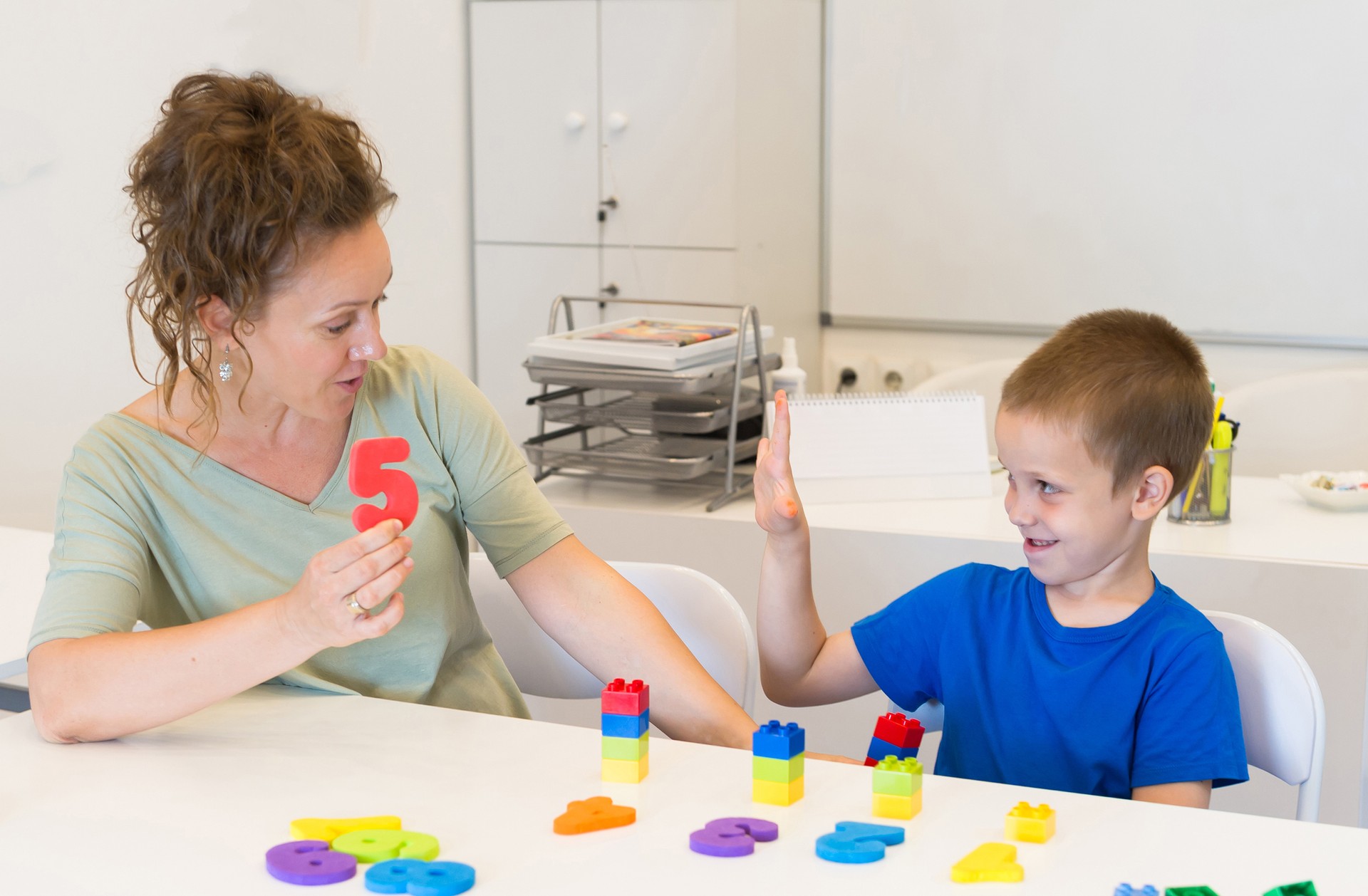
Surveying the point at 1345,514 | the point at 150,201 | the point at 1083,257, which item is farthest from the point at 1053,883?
the point at 1083,257

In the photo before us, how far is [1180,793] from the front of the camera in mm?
1134

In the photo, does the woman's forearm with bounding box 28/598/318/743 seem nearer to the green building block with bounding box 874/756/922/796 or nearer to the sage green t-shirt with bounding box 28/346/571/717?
the sage green t-shirt with bounding box 28/346/571/717

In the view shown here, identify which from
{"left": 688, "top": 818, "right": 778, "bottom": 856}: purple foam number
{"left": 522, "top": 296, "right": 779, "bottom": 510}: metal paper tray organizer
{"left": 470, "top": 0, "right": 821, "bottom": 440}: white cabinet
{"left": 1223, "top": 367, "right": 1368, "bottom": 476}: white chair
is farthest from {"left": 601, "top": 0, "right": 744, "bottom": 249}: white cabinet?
{"left": 688, "top": 818, "right": 778, "bottom": 856}: purple foam number

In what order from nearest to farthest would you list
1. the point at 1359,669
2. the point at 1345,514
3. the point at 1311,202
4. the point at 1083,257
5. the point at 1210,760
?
the point at 1210,760 → the point at 1359,669 → the point at 1345,514 → the point at 1311,202 → the point at 1083,257

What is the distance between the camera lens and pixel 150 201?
1.16 meters

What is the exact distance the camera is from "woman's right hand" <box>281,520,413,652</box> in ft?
3.21

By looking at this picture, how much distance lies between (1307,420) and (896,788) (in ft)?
7.72

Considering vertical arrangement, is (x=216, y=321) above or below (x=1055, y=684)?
above

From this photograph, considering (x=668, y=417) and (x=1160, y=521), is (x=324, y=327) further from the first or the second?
Answer: (x=1160, y=521)

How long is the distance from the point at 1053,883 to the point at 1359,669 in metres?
1.23

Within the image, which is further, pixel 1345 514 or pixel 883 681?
pixel 1345 514

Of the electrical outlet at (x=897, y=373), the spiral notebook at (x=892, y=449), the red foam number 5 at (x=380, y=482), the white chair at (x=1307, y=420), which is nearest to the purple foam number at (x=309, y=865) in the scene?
the red foam number 5 at (x=380, y=482)

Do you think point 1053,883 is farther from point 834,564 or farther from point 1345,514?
point 1345,514

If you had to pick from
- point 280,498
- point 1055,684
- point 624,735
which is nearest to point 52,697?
point 280,498
